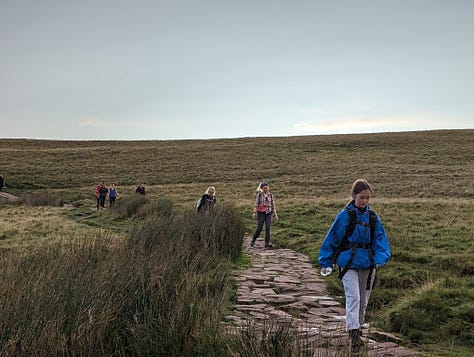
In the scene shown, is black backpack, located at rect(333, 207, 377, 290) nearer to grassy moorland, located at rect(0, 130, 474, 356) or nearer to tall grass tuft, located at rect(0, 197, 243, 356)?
grassy moorland, located at rect(0, 130, 474, 356)

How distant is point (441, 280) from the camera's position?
7.07 metres

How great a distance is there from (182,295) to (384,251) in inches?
84.9

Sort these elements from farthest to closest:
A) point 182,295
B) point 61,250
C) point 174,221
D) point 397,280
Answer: point 174,221
point 397,280
point 61,250
point 182,295

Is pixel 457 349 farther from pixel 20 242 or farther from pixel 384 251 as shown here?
pixel 20 242

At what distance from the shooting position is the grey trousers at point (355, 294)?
4.86m

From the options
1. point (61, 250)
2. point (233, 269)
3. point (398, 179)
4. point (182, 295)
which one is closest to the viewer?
point (182, 295)

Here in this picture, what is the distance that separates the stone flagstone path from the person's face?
1.30 m

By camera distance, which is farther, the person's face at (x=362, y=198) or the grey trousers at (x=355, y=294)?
the person's face at (x=362, y=198)

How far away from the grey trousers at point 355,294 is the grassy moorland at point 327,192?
2.46 feet

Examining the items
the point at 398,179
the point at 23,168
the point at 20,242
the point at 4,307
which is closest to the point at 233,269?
the point at 4,307

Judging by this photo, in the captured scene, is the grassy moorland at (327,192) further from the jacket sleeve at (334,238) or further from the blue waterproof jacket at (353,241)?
the jacket sleeve at (334,238)

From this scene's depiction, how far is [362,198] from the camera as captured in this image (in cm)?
504

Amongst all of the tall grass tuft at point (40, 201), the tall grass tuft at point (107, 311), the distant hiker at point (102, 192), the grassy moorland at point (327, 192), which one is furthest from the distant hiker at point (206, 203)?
the tall grass tuft at point (40, 201)

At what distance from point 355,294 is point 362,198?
38.3 inches
